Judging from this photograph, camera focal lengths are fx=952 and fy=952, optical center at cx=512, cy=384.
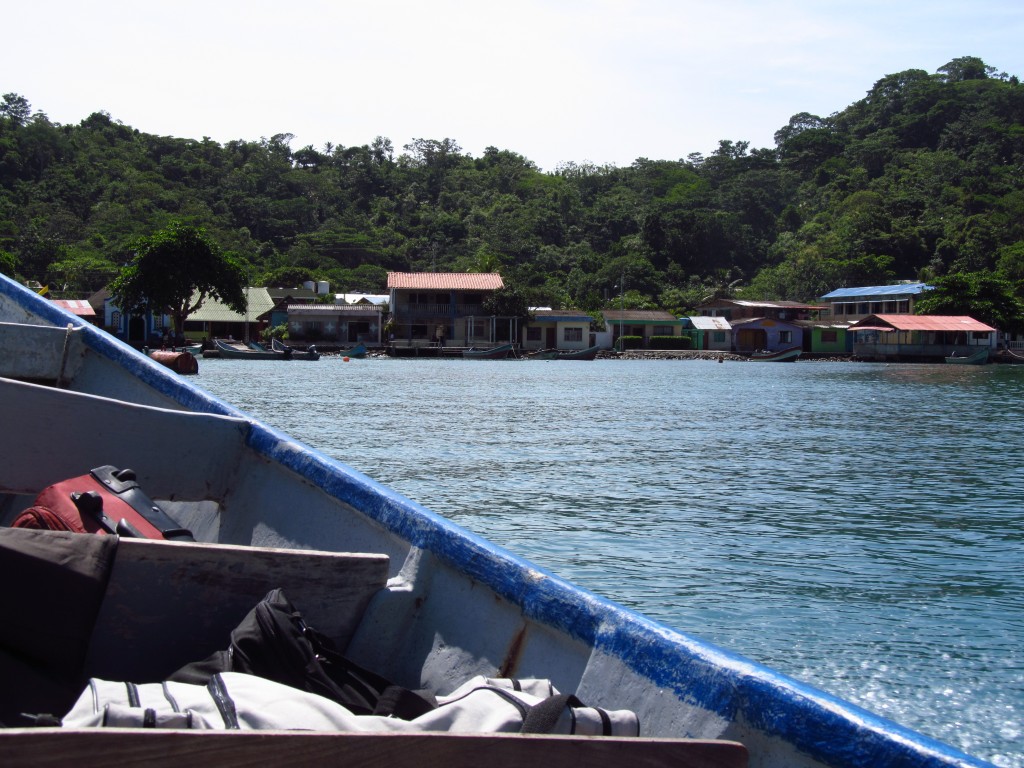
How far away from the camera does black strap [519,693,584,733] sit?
1.76 meters

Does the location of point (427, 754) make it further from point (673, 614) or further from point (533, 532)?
point (533, 532)

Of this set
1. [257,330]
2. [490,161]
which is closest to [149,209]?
[257,330]

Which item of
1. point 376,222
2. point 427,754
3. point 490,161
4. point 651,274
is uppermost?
point 490,161

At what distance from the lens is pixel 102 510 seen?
2.93 meters

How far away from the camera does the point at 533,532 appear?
8539 millimetres

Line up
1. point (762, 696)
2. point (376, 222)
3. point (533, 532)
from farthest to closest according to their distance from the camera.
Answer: point (376, 222) → point (533, 532) → point (762, 696)

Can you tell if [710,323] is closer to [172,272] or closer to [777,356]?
[777,356]

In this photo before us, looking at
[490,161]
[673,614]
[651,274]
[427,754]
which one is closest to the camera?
[427,754]

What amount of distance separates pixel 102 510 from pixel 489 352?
5390 cm

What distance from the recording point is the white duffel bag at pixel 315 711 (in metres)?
1.78

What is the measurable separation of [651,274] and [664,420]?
5612 centimetres

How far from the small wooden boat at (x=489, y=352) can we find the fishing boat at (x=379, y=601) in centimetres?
5191

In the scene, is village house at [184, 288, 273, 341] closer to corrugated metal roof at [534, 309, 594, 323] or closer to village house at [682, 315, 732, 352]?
corrugated metal roof at [534, 309, 594, 323]

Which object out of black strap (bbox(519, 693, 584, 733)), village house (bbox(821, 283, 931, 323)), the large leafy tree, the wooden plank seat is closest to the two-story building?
the large leafy tree
